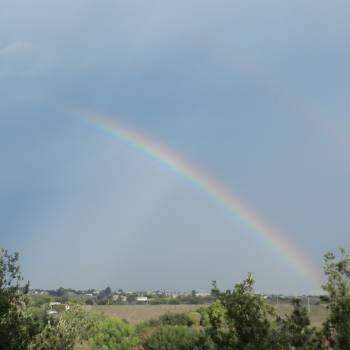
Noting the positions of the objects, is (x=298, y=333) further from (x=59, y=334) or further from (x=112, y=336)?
(x=112, y=336)

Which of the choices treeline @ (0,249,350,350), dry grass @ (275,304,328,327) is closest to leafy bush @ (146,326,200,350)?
dry grass @ (275,304,328,327)

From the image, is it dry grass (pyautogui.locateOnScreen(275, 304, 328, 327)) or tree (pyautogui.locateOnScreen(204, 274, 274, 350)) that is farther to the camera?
dry grass (pyautogui.locateOnScreen(275, 304, 328, 327))

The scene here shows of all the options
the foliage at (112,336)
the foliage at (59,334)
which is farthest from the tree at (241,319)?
the foliage at (112,336)

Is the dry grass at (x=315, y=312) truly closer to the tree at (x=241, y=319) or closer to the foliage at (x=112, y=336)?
the tree at (x=241, y=319)

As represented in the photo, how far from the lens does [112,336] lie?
50.9 meters

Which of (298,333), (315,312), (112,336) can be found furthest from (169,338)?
(298,333)

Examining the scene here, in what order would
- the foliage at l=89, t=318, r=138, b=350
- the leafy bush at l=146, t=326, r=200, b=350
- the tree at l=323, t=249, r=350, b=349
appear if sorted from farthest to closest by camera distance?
the foliage at l=89, t=318, r=138, b=350, the leafy bush at l=146, t=326, r=200, b=350, the tree at l=323, t=249, r=350, b=349

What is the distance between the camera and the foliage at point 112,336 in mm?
48969

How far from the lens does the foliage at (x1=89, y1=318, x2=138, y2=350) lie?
161 ft

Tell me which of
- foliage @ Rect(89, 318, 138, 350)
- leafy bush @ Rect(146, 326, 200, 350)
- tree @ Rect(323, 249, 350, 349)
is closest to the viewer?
tree @ Rect(323, 249, 350, 349)

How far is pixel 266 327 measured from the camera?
14.9 m

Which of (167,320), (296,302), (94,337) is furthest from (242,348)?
(167,320)

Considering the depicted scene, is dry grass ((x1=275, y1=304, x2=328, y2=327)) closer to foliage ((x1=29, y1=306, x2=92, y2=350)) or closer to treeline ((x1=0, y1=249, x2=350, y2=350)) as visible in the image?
treeline ((x1=0, y1=249, x2=350, y2=350))

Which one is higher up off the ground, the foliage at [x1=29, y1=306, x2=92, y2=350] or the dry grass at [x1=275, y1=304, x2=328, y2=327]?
the dry grass at [x1=275, y1=304, x2=328, y2=327]
